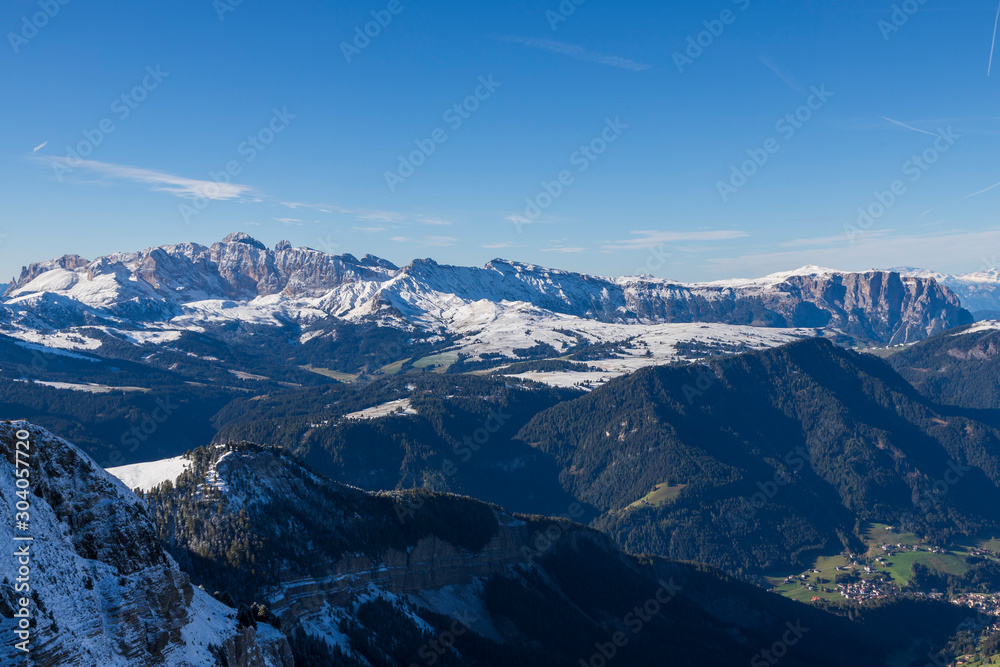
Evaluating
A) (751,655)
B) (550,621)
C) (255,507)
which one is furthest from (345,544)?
(751,655)

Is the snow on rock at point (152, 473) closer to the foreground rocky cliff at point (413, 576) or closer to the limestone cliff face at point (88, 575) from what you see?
the foreground rocky cliff at point (413, 576)

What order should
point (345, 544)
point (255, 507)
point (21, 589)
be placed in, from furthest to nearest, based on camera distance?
1. point (345, 544)
2. point (255, 507)
3. point (21, 589)

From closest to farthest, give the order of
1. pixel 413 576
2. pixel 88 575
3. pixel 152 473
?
pixel 88 575, pixel 152 473, pixel 413 576

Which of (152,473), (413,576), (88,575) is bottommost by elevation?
(413,576)

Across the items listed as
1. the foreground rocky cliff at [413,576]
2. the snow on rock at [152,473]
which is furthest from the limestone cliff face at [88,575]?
the snow on rock at [152,473]

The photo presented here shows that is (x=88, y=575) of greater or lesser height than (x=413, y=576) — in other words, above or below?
above

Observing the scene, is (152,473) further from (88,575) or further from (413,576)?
(88,575)

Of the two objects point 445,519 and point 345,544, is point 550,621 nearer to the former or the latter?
point 445,519

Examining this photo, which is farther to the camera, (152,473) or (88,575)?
(152,473)

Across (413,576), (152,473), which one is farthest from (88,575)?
(413,576)
